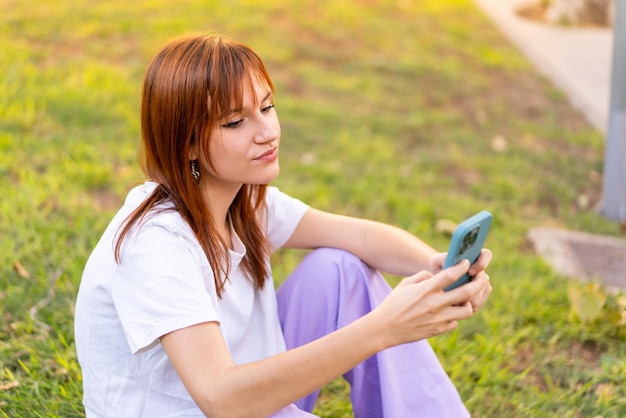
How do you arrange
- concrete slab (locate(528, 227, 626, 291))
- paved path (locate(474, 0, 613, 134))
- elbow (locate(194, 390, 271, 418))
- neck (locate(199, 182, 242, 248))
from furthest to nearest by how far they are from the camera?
paved path (locate(474, 0, 613, 134)), concrete slab (locate(528, 227, 626, 291)), neck (locate(199, 182, 242, 248)), elbow (locate(194, 390, 271, 418))

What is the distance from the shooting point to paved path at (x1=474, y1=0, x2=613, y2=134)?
5723 mm

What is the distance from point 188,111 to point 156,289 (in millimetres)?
372

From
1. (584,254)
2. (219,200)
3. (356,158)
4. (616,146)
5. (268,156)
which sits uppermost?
(268,156)

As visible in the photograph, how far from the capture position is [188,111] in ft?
5.29

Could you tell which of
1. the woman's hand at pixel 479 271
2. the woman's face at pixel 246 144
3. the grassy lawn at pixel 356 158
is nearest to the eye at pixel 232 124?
the woman's face at pixel 246 144

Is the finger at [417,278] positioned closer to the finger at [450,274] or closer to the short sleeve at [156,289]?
the finger at [450,274]

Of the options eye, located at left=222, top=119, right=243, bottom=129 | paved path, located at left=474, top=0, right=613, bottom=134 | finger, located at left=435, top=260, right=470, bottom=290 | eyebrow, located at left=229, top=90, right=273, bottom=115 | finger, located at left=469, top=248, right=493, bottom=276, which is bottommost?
paved path, located at left=474, top=0, right=613, bottom=134

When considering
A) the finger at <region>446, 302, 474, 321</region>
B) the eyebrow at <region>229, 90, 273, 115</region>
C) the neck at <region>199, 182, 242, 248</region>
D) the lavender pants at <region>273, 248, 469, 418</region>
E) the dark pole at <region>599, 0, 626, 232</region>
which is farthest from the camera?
the dark pole at <region>599, 0, 626, 232</region>

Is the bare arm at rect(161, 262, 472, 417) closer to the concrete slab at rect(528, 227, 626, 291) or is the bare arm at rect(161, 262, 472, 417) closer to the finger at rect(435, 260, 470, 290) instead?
the finger at rect(435, 260, 470, 290)

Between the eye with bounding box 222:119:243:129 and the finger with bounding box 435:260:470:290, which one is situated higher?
the eye with bounding box 222:119:243:129

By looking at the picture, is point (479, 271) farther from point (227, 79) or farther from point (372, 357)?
point (227, 79)

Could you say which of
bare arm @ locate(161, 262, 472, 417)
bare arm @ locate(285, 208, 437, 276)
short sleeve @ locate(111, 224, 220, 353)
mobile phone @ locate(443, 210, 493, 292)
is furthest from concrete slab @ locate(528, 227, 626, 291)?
short sleeve @ locate(111, 224, 220, 353)

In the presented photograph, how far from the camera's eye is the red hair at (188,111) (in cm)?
161

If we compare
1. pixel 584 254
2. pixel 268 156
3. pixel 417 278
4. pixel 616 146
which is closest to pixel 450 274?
pixel 417 278
